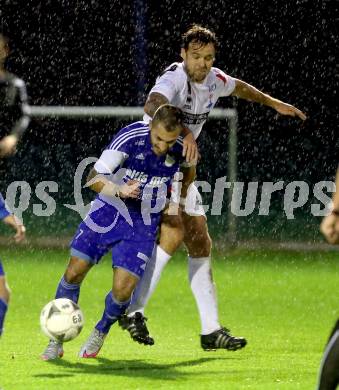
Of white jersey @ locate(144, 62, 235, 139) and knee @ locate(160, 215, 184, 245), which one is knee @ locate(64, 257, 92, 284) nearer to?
knee @ locate(160, 215, 184, 245)

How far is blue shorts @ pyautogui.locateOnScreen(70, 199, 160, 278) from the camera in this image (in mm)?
8156

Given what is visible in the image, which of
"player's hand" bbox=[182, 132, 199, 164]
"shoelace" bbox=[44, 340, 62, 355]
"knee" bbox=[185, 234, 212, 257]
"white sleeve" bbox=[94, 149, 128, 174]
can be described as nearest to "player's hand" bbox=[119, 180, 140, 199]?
"white sleeve" bbox=[94, 149, 128, 174]

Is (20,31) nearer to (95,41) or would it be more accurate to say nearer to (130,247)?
(95,41)

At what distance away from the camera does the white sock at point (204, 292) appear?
8.68 m

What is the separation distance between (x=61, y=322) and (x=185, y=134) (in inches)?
53.5

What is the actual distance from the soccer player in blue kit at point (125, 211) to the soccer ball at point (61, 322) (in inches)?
8.6

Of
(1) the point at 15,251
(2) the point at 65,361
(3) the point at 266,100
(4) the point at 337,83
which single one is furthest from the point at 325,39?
(2) the point at 65,361

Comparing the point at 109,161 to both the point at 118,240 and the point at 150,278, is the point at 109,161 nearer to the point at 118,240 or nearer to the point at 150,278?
the point at 118,240

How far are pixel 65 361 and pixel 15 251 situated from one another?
677 centimetres

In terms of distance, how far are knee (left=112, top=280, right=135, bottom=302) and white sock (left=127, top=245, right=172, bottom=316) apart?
446 mm

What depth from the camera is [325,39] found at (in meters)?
20.9

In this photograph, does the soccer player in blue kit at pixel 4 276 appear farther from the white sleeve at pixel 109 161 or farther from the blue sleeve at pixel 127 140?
the blue sleeve at pixel 127 140

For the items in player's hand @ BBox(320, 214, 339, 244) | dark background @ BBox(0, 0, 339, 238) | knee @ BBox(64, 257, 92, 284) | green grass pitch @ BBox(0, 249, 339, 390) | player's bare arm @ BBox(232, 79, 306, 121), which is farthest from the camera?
dark background @ BBox(0, 0, 339, 238)

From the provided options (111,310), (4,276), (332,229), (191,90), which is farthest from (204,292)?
(332,229)
